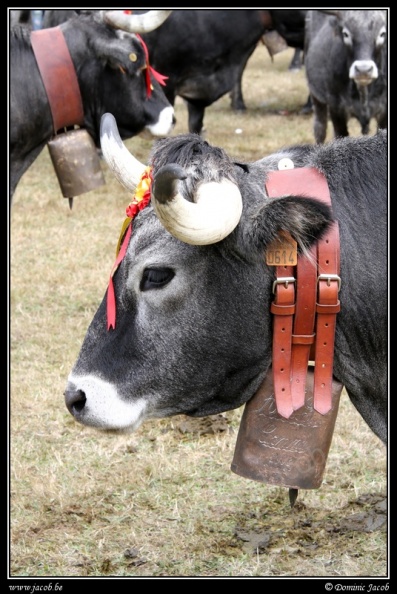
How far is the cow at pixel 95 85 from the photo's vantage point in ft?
17.4

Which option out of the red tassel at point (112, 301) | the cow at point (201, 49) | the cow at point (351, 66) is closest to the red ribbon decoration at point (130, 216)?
the red tassel at point (112, 301)

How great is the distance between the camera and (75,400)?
2549 millimetres

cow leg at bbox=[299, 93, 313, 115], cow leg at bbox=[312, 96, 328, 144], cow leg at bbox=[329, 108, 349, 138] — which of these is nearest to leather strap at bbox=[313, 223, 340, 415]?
cow leg at bbox=[329, 108, 349, 138]

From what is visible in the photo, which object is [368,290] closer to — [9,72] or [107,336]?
[107,336]

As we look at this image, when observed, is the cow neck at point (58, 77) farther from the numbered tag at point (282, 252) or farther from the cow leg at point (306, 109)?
the cow leg at point (306, 109)

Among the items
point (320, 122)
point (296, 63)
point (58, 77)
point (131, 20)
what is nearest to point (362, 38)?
point (320, 122)

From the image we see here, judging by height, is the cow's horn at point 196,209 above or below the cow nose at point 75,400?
above

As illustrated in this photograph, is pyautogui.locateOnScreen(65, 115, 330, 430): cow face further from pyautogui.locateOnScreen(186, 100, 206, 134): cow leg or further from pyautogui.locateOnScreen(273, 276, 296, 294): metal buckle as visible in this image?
pyautogui.locateOnScreen(186, 100, 206, 134): cow leg

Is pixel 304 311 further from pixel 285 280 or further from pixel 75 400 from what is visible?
pixel 75 400

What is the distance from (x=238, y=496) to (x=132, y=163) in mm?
1770

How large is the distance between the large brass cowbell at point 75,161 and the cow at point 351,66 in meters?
3.60

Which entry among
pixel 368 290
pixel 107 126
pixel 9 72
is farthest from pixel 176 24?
pixel 368 290

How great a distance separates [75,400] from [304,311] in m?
0.70

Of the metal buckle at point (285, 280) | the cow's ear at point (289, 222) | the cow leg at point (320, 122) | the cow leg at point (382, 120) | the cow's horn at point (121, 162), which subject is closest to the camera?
the cow's ear at point (289, 222)
